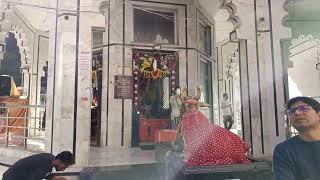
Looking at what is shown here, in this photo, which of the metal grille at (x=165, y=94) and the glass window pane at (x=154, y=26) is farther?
the metal grille at (x=165, y=94)

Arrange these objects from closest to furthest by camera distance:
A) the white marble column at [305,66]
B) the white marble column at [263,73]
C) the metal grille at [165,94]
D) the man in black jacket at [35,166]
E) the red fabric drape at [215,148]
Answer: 1. the red fabric drape at [215,148]
2. the man in black jacket at [35,166]
3. the white marble column at [263,73]
4. the metal grille at [165,94]
5. the white marble column at [305,66]

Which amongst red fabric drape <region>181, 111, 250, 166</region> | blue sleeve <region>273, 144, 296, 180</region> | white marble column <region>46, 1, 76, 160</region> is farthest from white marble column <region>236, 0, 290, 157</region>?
blue sleeve <region>273, 144, 296, 180</region>

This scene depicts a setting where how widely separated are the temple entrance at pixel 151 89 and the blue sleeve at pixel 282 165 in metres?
8.32

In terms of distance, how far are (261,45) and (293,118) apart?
6005 millimetres

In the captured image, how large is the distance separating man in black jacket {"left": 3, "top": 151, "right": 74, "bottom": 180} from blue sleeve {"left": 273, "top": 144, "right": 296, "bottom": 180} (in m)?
2.74

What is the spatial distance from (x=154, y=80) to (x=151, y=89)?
325mm

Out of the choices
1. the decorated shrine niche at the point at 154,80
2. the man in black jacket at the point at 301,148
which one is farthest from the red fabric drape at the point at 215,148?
the decorated shrine niche at the point at 154,80

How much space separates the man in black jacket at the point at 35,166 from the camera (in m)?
3.78

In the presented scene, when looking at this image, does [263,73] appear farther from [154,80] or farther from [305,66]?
[305,66]

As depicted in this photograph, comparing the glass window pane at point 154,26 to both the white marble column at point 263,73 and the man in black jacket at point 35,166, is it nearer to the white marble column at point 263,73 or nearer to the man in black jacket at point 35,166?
the white marble column at point 263,73

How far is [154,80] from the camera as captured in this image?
10.8 metres

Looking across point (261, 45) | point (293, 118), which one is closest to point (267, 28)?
point (261, 45)

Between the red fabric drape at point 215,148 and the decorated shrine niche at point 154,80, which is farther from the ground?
the decorated shrine niche at point 154,80

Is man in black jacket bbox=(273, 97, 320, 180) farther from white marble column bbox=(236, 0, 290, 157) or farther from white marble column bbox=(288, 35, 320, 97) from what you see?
white marble column bbox=(288, 35, 320, 97)
